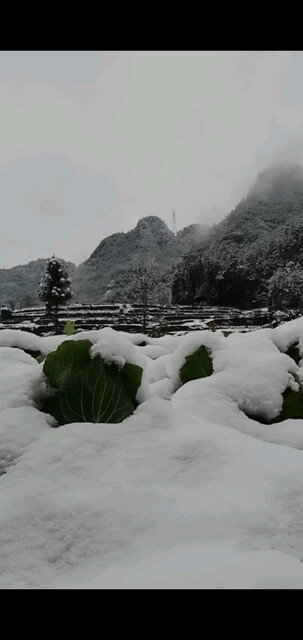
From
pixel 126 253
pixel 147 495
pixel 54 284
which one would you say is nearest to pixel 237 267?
pixel 54 284

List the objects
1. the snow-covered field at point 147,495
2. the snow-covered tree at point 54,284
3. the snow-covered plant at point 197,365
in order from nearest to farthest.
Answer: the snow-covered field at point 147,495 → the snow-covered plant at point 197,365 → the snow-covered tree at point 54,284

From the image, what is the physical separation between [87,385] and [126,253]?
121 m

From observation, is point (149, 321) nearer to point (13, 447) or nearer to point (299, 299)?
point (299, 299)

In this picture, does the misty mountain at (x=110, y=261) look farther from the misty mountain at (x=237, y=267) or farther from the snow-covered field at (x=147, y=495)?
the snow-covered field at (x=147, y=495)

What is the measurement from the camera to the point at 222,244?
95812 mm

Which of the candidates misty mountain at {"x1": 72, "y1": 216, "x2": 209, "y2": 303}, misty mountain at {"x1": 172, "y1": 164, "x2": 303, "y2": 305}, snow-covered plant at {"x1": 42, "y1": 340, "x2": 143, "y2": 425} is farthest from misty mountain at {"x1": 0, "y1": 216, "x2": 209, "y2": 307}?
snow-covered plant at {"x1": 42, "y1": 340, "x2": 143, "y2": 425}

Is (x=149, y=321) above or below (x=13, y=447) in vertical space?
below

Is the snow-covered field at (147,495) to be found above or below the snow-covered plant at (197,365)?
below

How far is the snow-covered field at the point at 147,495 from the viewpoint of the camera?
25.5 inches

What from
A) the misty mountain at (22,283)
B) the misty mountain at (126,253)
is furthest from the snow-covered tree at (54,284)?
the misty mountain at (126,253)

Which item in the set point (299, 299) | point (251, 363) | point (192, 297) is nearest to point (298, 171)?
point (192, 297)

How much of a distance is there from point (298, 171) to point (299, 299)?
3598 inches

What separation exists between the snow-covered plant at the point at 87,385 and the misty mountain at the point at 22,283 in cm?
9344

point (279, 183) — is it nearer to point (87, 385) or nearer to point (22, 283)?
point (22, 283)
